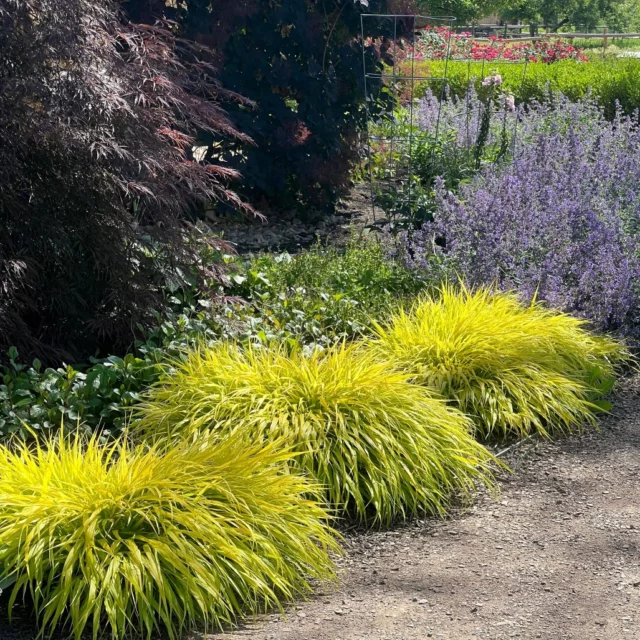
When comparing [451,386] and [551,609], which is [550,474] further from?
[551,609]

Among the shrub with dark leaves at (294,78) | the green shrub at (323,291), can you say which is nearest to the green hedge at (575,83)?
the shrub with dark leaves at (294,78)

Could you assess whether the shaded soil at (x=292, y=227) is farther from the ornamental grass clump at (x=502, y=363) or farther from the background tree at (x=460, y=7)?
the background tree at (x=460, y=7)

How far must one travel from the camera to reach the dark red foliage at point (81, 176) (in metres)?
3.81

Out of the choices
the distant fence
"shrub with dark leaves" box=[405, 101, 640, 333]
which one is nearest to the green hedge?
the distant fence

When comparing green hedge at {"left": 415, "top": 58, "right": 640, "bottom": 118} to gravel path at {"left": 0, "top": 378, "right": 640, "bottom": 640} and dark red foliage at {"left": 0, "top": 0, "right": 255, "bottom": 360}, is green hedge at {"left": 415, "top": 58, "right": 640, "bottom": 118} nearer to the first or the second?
dark red foliage at {"left": 0, "top": 0, "right": 255, "bottom": 360}

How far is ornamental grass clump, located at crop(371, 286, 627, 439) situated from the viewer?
13.6 ft

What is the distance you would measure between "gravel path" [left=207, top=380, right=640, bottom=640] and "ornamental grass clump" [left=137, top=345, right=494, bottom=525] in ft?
0.52

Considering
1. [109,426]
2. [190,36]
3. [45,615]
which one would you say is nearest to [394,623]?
[45,615]

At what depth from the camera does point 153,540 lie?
2.61m

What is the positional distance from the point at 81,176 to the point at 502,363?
214 cm

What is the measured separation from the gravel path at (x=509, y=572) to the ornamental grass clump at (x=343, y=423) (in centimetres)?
16

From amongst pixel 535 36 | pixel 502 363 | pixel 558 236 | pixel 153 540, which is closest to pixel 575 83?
pixel 558 236

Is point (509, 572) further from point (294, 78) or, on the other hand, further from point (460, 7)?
point (460, 7)

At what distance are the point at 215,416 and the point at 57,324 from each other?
47.5 inches
